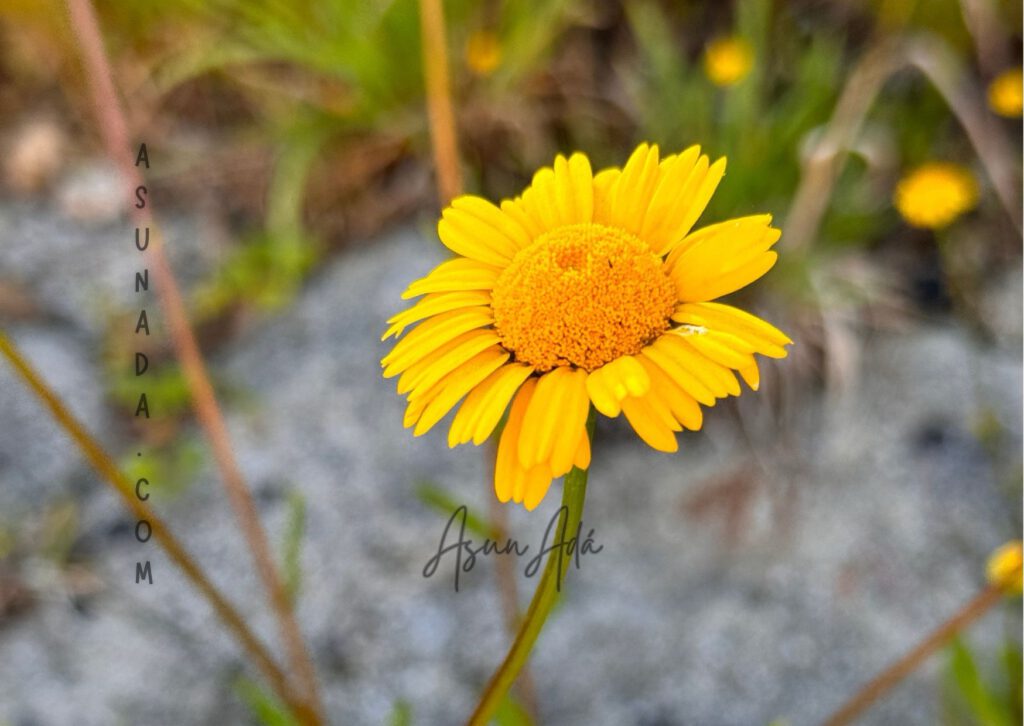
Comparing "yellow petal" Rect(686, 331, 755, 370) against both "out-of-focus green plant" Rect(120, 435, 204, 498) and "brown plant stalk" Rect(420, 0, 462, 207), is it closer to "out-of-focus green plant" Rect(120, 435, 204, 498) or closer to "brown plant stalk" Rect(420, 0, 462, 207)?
"brown plant stalk" Rect(420, 0, 462, 207)

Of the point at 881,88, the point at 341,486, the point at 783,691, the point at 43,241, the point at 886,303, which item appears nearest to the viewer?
the point at 783,691

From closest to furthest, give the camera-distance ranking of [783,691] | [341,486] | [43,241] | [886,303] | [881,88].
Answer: [783,691] → [341,486] → [886,303] → [881,88] → [43,241]

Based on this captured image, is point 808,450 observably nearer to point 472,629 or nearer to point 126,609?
point 472,629

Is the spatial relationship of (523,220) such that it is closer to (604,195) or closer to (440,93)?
(604,195)

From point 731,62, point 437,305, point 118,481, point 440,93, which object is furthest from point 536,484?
point 731,62

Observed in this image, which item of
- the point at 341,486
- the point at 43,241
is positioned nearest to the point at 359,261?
the point at 341,486

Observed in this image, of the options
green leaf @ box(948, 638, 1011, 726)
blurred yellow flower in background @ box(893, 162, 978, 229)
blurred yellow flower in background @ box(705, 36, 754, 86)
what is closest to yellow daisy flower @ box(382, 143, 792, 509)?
green leaf @ box(948, 638, 1011, 726)

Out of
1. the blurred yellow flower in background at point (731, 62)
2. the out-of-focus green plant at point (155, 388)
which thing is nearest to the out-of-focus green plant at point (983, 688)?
the blurred yellow flower in background at point (731, 62)
